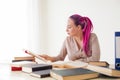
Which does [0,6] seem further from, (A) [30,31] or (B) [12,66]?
(B) [12,66]

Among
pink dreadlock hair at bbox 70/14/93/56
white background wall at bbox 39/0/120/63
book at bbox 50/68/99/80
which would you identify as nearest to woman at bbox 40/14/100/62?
pink dreadlock hair at bbox 70/14/93/56

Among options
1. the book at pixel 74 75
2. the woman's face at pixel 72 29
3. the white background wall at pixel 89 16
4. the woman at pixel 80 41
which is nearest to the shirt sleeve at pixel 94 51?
the woman at pixel 80 41

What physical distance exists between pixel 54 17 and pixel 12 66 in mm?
1897

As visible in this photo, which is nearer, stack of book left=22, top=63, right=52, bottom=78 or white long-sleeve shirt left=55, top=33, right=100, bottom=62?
stack of book left=22, top=63, right=52, bottom=78

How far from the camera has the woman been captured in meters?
2.00

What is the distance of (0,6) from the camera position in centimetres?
297

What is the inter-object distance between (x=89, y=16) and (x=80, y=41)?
3.42 feet

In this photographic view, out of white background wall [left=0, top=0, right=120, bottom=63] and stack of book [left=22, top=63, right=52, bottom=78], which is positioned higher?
white background wall [left=0, top=0, right=120, bottom=63]

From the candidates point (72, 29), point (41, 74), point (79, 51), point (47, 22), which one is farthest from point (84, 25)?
point (47, 22)

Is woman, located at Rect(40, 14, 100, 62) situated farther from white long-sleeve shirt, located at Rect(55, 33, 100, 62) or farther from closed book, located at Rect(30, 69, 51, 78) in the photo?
closed book, located at Rect(30, 69, 51, 78)

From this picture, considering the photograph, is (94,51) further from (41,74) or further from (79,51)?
(41,74)

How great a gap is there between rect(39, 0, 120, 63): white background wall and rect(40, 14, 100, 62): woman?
93 cm

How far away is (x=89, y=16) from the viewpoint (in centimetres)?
309

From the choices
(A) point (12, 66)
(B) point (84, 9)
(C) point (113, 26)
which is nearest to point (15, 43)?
(B) point (84, 9)
